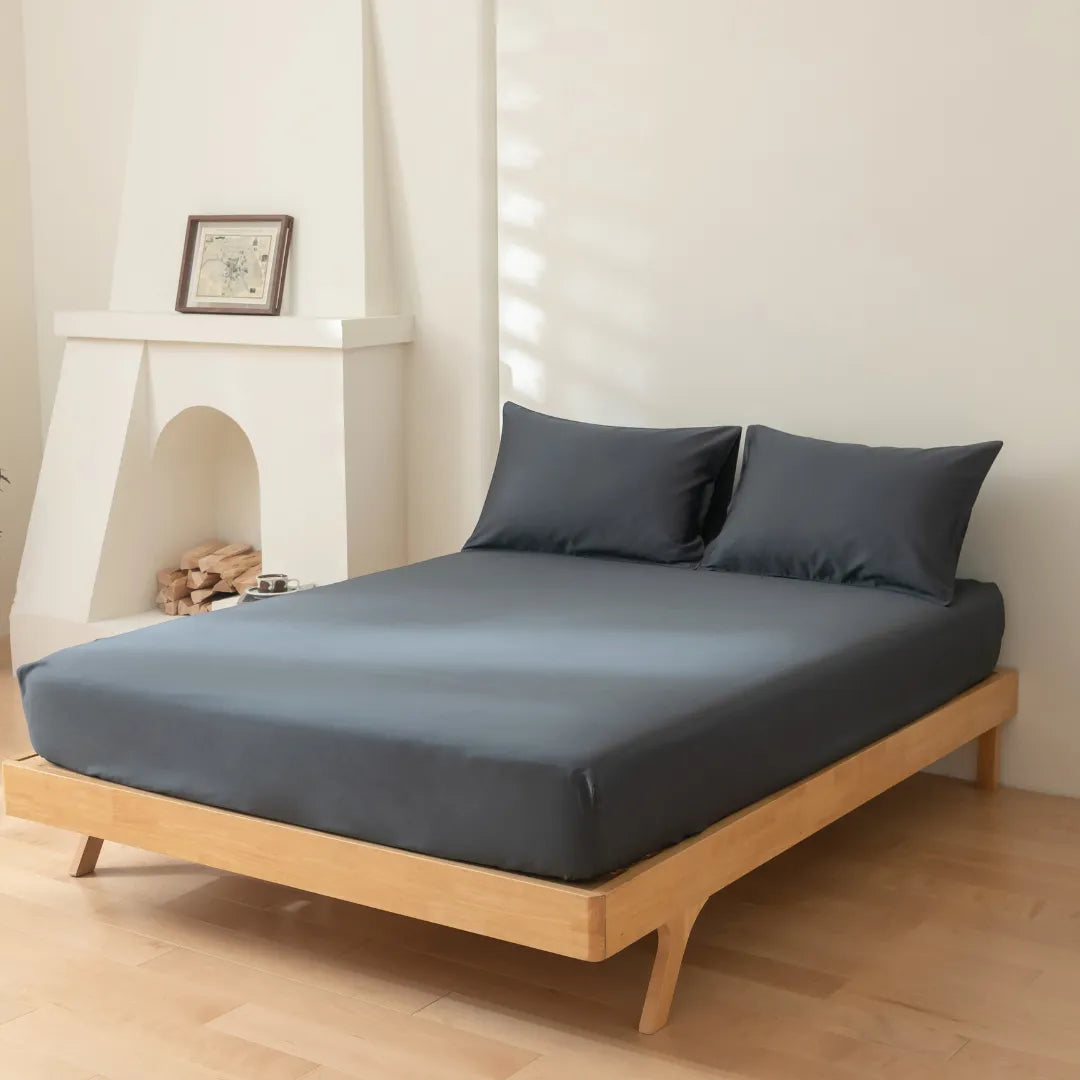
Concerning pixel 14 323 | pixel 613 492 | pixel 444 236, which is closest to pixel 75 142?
pixel 14 323

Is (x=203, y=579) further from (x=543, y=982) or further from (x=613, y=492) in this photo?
(x=543, y=982)

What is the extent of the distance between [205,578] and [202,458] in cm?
49

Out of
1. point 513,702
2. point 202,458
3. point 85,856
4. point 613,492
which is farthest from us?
point 202,458

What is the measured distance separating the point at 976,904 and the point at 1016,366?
1.46 m

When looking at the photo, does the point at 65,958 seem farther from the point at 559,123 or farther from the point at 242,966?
the point at 559,123

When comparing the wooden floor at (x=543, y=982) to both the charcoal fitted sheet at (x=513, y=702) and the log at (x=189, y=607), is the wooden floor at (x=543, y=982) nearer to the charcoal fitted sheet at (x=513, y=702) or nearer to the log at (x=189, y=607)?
the charcoal fitted sheet at (x=513, y=702)

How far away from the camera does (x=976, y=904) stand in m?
3.49

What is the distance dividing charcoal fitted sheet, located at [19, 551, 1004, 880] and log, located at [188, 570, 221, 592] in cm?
152

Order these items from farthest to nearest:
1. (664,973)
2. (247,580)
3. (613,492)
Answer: (247,580)
(613,492)
(664,973)

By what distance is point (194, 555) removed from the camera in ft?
18.5

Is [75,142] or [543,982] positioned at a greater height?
[75,142]

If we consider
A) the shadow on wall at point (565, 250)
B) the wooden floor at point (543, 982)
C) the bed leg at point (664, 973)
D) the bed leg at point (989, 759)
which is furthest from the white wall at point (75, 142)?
the bed leg at point (664, 973)

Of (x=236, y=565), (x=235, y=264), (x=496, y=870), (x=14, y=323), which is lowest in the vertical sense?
(x=236, y=565)

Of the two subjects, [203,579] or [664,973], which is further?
[203,579]
